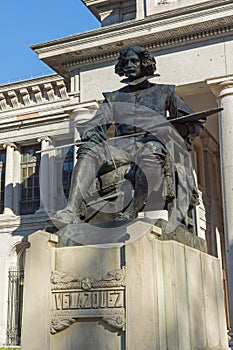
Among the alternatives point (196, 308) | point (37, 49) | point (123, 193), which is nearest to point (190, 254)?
point (196, 308)

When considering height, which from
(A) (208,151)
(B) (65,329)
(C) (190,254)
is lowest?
(B) (65,329)

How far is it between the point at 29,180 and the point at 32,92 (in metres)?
4.37

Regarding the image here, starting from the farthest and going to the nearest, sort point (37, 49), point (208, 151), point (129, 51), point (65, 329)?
point (208, 151) < point (37, 49) < point (129, 51) < point (65, 329)

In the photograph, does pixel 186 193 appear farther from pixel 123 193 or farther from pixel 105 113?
pixel 105 113

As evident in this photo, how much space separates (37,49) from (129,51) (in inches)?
610

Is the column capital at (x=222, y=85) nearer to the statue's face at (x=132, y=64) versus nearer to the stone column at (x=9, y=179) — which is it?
the stone column at (x=9, y=179)

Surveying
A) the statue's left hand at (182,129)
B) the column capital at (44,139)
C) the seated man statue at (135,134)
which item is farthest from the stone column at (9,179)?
the statue's left hand at (182,129)

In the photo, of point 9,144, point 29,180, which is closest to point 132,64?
point 29,180

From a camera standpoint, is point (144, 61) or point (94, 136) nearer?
point (94, 136)

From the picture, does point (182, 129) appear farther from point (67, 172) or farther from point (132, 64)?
point (67, 172)

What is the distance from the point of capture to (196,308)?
5.52m

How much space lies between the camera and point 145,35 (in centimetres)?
1964

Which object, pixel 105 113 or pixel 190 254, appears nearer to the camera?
pixel 190 254

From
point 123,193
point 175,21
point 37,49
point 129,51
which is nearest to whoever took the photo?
point 123,193
